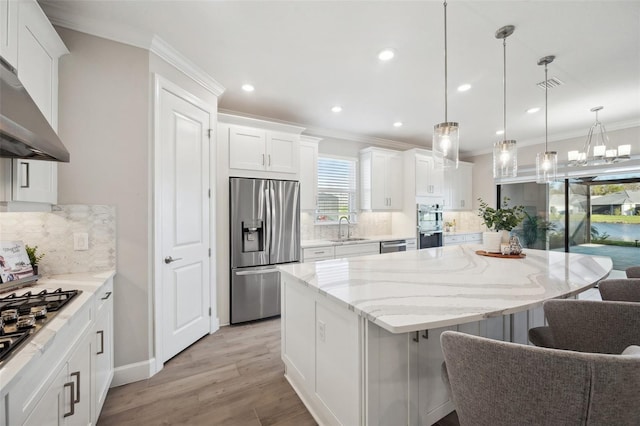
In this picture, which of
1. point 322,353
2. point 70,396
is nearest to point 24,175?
point 70,396

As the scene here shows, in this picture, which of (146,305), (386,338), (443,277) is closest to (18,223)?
(146,305)

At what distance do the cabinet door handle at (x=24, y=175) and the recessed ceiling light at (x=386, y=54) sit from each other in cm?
263

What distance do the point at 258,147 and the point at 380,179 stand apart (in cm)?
234

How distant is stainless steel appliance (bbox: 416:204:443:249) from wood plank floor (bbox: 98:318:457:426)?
336cm

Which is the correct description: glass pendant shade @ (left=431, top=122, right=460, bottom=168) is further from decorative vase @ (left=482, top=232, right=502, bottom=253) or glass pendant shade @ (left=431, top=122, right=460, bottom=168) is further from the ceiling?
decorative vase @ (left=482, top=232, right=502, bottom=253)

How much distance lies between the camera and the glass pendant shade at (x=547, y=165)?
9.10 feet

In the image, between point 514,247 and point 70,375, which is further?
point 514,247

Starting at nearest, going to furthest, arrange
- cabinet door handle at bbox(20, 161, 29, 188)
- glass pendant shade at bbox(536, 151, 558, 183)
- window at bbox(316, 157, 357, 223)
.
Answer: cabinet door handle at bbox(20, 161, 29, 188) → glass pendant shade at bbox(536, 151, 558, 183) → window at bbox(316, 157, 357, 223)

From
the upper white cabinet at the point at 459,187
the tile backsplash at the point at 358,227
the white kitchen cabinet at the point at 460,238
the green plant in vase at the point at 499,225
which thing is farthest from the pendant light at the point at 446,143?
the upper white cabinet at the point at 459,187

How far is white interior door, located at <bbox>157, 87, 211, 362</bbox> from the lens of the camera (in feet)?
7.61

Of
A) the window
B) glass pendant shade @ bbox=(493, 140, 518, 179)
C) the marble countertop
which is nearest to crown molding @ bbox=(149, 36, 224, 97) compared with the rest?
the marble countertop

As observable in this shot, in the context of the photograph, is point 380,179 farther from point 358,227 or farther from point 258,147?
point 258,147

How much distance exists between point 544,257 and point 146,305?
3.63 metres

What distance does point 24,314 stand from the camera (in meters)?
1.12
